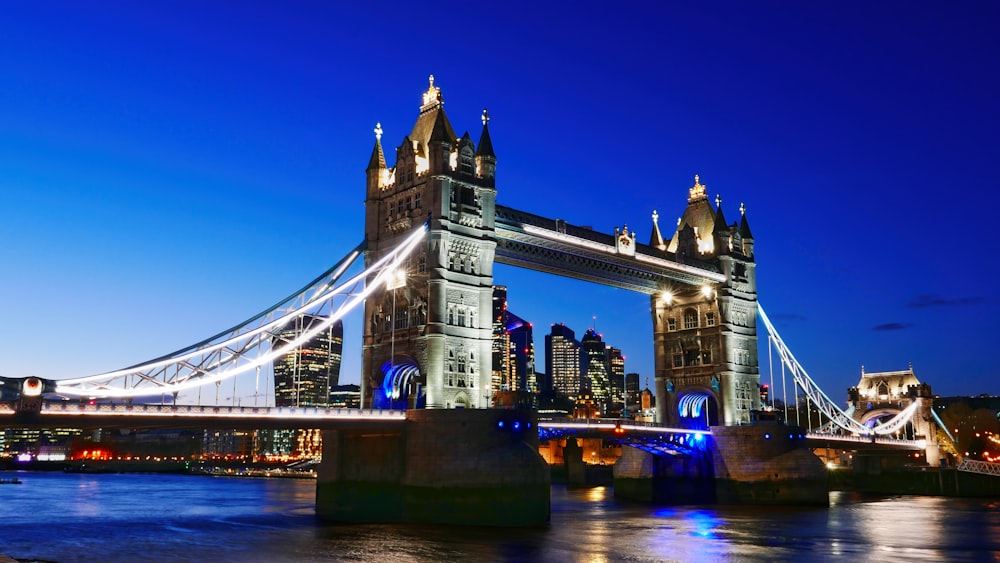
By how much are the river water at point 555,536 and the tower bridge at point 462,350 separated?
3.75 meters

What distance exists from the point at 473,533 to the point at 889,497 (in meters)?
62.2

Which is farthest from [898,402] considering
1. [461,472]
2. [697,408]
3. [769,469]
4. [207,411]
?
[207,411]

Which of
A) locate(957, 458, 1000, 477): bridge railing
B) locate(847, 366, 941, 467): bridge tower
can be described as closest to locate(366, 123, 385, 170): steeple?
locate(957, 458, 1000, 477): bridge railing

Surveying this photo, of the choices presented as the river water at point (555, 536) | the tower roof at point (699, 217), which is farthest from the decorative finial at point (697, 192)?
the river water at point (555, 536)

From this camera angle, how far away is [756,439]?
3002 inches

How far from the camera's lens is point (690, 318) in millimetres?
85250

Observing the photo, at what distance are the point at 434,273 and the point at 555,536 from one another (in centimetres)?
1799

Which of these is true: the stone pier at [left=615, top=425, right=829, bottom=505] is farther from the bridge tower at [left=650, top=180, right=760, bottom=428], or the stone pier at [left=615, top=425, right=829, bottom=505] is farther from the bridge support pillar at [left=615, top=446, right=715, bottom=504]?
the bridge tower at [left=650, top=180, right=760, bottom=428]

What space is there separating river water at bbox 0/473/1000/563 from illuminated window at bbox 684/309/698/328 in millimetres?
18465

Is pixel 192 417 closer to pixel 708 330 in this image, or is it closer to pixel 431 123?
pixel 431 123

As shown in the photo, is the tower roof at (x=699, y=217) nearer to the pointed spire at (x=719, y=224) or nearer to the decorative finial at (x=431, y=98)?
the pointed spire at (x=719, y=224)

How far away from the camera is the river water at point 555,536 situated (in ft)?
138

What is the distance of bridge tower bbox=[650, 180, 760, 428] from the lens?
82062mm

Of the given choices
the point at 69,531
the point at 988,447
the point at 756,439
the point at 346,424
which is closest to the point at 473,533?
the point at 346,424
